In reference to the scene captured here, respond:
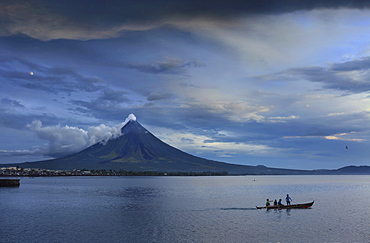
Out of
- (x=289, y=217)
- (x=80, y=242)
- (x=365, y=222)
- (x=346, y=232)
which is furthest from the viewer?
(x=289, y=217)

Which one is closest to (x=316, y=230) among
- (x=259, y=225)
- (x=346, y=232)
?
(x=346, y=232)

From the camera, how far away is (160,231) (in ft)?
184

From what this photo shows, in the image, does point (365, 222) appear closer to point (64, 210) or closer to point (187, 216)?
point (187, 216)

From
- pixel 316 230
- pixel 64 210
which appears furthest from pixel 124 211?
pixel 316 230

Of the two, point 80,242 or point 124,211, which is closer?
point 80,242

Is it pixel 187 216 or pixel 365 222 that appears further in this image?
pixel 187 216

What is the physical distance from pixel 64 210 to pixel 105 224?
2527 cm

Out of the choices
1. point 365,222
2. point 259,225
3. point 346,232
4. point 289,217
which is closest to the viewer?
point 346,232

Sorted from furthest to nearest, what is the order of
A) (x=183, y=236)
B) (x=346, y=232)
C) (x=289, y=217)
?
(x=289, y=217) → (x=346, y=232) → (x=183, y=236)

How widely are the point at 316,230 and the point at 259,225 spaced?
969 centimetres

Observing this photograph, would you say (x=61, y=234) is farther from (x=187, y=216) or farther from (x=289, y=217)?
(x=289, y=217)

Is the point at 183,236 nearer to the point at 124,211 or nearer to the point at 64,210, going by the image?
the point at 124,211

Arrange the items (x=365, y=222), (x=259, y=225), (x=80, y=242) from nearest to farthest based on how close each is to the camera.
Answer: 1. (x=80, y=242)
2. (x=259, y=225)
3. (x=365, y=222)

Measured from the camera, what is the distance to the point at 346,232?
55.7m
